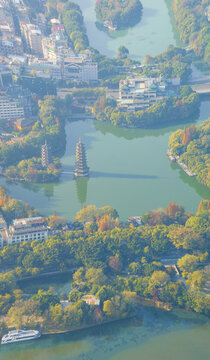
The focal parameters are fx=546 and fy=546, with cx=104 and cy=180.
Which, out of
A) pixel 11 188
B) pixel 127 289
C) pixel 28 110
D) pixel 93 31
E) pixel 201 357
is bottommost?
pixel 201 357

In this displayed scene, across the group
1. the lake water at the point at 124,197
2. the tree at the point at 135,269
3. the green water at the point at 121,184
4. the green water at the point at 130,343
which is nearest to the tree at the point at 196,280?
the lake water at the point at 124,197

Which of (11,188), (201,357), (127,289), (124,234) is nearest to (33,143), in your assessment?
(11,188)

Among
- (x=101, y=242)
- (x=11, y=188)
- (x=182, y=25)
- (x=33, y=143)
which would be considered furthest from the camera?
(x=182, y=25)

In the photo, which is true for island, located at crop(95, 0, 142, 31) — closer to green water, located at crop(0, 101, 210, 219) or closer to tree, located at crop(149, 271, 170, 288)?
green water, located at crop(0, 101, 210, 219)

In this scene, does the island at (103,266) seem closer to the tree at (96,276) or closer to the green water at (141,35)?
the tree at (96,276)

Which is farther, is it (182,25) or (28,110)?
(182,25)

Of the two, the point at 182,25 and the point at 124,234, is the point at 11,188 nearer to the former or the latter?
the point at 124,234

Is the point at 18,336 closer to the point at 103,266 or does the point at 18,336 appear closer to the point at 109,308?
the point at 109,308
